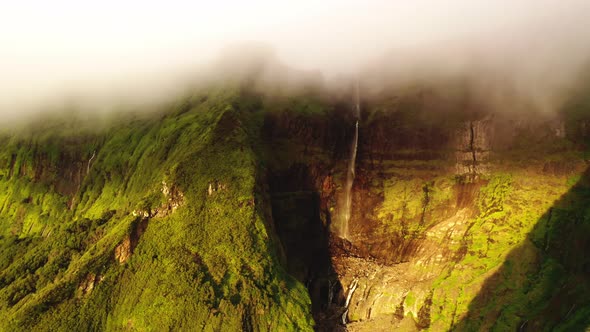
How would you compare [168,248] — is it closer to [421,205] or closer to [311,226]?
[311,226]

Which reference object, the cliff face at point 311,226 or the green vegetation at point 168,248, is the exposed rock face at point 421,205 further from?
the green vegetation at point 168,248

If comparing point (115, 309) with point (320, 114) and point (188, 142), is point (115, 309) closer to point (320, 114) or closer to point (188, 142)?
point (188, 142)

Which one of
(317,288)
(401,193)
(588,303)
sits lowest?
(317,288)

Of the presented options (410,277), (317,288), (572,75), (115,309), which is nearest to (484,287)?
(410,277)

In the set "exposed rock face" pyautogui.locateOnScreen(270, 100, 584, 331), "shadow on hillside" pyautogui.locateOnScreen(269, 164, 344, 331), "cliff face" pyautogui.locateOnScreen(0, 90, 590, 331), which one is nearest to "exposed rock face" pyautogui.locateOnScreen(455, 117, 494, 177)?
"exposed rock face" pyautogui.locateOnScreen(270, 100, 584, 331)

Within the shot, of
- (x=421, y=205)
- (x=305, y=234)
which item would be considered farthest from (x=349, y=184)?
(x=421, y=205)

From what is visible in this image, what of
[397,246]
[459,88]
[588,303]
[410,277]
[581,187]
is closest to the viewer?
[588,303]

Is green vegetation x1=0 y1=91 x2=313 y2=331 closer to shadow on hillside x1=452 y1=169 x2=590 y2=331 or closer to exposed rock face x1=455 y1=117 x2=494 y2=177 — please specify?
shadow on hillside x1=452 y1=169 x2=590 y2=331
